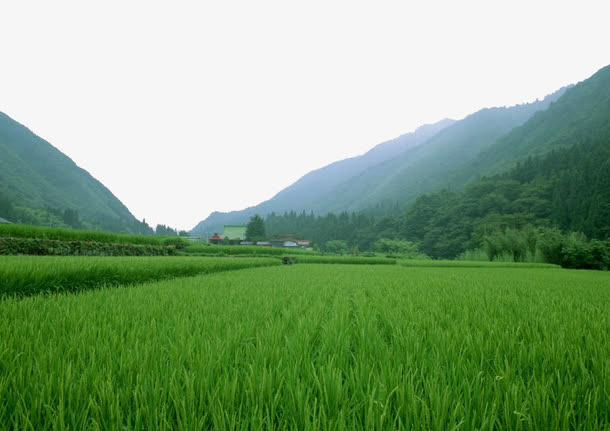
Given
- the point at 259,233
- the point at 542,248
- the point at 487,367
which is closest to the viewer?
the point at 487,367

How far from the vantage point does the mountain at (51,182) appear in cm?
11761

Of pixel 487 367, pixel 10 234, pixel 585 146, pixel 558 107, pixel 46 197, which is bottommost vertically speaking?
pixel 487 367

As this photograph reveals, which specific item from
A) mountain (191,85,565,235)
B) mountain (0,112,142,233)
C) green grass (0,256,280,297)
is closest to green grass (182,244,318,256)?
green grass (0,256,280,297)

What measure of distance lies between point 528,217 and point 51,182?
207 metres

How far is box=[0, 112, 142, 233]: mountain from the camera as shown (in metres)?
118

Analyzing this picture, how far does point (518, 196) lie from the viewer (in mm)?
49062

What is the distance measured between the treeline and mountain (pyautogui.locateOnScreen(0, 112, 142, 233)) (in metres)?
120

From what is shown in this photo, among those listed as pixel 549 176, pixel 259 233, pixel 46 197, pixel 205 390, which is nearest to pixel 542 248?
pixel 205 390

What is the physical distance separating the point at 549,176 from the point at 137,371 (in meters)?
65.9

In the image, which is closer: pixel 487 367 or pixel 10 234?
pixel 487 367

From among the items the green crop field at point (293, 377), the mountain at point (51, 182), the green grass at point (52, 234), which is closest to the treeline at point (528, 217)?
the green crop field at point (293, 377)

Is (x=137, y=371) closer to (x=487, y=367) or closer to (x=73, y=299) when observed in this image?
(x=487, y=367)

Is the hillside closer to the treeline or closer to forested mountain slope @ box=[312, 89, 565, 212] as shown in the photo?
forested mountain slope @ box=[312, 89, 565, 212]

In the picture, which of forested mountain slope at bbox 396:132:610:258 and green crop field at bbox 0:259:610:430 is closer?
green crop field at bbox 0:259:610:430
